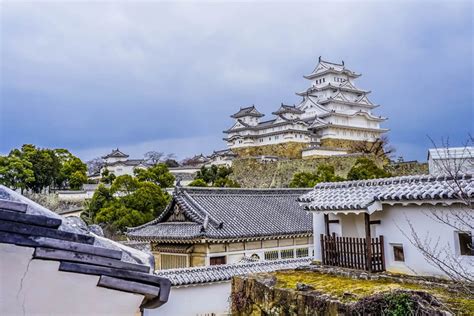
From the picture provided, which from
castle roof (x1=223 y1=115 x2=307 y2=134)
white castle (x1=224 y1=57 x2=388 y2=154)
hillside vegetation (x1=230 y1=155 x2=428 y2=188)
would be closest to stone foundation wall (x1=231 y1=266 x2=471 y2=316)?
hillside vegetation (x1=230 y1=155 x2=428 y2=188)

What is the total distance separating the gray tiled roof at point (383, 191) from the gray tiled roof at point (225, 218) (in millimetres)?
5408

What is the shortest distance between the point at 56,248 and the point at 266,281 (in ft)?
21.6

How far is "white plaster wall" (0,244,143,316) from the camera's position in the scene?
2477mm

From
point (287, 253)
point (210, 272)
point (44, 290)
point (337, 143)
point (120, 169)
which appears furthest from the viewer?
point (120, 169)

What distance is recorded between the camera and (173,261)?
15914 mm

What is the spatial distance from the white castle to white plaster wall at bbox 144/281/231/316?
117 feet

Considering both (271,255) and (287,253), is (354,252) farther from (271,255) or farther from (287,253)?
(287,253)

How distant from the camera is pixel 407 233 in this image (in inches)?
334

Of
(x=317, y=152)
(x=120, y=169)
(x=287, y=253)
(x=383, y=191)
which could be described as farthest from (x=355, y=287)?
(x=120, y=169)

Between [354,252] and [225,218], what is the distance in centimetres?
808

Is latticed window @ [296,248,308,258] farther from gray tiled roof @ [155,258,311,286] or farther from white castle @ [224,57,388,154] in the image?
white castle @ [224,57,388,154]

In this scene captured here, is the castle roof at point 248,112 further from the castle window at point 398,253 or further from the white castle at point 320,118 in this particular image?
the castle window at point 398,253

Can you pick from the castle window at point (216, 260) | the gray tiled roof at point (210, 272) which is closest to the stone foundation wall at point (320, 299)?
the gray tiled roof at point (210, 272)

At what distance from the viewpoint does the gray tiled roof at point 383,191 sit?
761 cm
